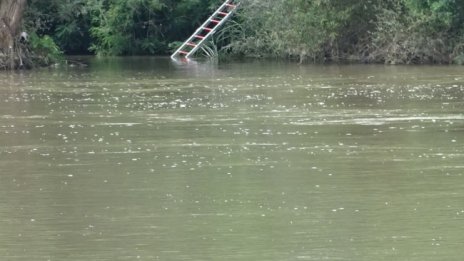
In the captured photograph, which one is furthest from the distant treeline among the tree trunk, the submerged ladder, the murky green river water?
the murky green river water

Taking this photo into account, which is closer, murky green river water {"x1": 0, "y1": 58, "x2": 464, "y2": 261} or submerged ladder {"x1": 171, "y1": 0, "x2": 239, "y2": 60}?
murky green river water {"x1": 0, "y1": 58, "x2": 464, "y2": 261}

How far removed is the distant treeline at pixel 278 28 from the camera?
33.9 meters

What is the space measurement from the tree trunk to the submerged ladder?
22.9ft

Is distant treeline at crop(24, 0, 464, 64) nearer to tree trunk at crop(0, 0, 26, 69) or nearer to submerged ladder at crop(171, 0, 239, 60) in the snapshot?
submerged ladder at crop(171, 0, 239, 60)

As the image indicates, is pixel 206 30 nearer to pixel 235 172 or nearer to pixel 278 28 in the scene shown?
pixel 278 28

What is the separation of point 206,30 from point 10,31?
28.6 feet

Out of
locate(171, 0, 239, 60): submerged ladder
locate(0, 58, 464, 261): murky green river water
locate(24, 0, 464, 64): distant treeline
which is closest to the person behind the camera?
locate(0, 58, 464, 261): murky green river water

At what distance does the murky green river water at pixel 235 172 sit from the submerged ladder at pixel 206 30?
12.5 metres

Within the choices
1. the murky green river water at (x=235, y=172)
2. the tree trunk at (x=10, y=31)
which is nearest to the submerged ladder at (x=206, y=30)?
the tree trunk at (x=10, y=31)

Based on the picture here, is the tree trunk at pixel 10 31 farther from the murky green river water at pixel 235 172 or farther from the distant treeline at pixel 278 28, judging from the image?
the murky green river water at pixel 235 172

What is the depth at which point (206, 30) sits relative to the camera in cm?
4150

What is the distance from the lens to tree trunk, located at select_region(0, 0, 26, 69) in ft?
113

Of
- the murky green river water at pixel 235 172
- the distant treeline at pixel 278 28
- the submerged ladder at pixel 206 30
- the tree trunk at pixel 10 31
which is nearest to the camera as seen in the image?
the murky green river water at pixel 235 172

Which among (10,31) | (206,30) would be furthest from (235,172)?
(206,30)
